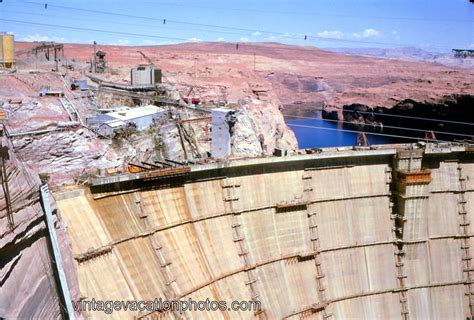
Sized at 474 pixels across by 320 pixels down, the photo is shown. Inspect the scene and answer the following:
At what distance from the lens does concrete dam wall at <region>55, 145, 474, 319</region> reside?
20656 mm

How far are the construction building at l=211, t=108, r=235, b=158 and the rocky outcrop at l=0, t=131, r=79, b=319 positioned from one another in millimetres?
15799

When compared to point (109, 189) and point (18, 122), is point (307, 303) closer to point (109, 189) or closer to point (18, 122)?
point (109, 189)

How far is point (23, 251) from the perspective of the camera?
1274 cm

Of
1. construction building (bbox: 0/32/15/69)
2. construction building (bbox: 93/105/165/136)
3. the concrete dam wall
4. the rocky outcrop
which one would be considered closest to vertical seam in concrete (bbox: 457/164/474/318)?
the concrete dam wall

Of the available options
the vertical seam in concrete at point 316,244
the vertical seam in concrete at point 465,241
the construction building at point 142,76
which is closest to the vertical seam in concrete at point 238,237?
the vertical seam in concrete at point 316,244

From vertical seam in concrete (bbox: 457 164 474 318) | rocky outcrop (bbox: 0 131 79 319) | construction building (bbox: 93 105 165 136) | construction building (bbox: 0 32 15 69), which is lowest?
vertical seam in concrete (bbox: 457 164 474 318)

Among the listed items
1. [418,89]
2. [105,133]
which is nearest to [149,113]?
[105,133]

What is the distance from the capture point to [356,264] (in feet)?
88.1

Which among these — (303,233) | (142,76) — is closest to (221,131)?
(303,233)

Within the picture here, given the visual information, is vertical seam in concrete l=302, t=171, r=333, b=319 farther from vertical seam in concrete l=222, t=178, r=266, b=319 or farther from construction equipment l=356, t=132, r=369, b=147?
construction equipment l=356, t=132, r=369, b=147

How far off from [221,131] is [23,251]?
17.9 m

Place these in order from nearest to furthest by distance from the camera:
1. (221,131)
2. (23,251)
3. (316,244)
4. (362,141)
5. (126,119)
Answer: (23,251), (316,244), (126,119), (221,131), (362,141)

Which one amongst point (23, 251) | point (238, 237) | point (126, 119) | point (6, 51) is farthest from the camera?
point (6, 51)

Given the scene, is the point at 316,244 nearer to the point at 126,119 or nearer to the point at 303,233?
the point at 303,233
